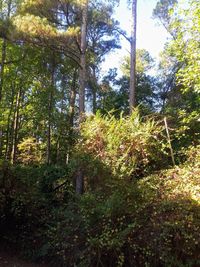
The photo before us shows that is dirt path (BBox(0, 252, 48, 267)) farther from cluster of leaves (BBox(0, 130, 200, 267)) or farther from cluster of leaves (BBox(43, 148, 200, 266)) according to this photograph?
cluster of leaves (BBox(43, 148, 200, 266))

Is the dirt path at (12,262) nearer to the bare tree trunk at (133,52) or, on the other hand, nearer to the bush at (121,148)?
the bush at (121,148)

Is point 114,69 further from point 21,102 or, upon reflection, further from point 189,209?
point 189,209

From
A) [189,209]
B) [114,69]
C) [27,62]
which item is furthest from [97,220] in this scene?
[114,69]

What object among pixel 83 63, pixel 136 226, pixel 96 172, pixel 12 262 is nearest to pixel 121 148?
pixel 96 172

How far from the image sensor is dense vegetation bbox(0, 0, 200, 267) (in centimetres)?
645

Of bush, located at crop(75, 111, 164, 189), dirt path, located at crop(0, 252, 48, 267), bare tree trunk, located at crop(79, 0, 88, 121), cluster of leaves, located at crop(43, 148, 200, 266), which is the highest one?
bare tree trunk, located at crop(79, 0, 88, 121)

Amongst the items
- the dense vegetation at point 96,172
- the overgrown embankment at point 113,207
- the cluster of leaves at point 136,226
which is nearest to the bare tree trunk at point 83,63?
the dense vegetation at point 96,172

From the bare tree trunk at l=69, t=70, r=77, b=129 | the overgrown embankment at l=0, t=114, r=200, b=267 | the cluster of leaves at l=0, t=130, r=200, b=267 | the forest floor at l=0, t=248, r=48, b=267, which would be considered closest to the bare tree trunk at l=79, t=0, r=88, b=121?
the overgrown embankment at l=0, t=114, r=200, b=267

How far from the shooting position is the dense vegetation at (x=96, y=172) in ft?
21.1

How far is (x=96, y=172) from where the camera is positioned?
8.20m

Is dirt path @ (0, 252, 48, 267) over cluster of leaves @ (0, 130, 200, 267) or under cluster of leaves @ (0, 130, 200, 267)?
under

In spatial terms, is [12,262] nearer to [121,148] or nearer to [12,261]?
[12,261]

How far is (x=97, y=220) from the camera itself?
6.96 metres

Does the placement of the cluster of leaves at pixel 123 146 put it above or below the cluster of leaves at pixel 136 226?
above
